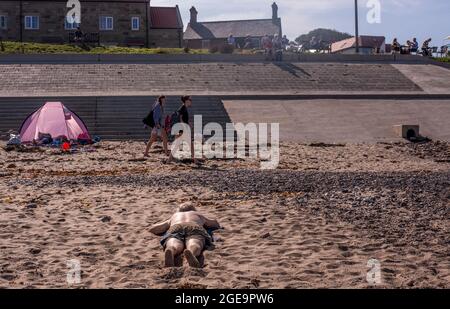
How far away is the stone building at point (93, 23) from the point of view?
50312mm

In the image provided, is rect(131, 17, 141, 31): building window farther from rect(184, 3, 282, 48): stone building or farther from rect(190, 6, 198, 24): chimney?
rect(190, 6, 198, 24): chimney

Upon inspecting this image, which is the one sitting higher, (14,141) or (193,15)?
(193,15)

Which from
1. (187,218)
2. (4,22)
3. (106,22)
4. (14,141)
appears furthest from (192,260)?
(4,22)

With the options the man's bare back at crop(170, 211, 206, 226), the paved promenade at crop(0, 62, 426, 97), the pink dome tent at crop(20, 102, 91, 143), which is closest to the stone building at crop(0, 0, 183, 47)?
the paved promenade at crop(0, 62, 426, 97)

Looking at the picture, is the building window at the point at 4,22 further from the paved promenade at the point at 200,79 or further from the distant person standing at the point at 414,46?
the distant person standing at the point at 414,46

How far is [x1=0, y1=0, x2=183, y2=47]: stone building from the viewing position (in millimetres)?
50312

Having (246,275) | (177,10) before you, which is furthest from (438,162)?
(177,10)

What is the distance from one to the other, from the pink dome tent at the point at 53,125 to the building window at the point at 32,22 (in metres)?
32.2

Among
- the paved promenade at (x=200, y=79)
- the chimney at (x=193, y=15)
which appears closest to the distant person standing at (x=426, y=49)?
the paved promenade at (x=200, y=79)

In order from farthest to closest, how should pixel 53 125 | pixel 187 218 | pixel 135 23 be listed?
pixel 135 23 → pixel 53 125 → pixel 187 218

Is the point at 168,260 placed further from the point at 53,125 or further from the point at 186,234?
the point at 53,125

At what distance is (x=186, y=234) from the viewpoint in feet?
25.6

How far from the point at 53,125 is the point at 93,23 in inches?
1307

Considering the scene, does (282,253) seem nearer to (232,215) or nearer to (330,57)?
(232,215)
